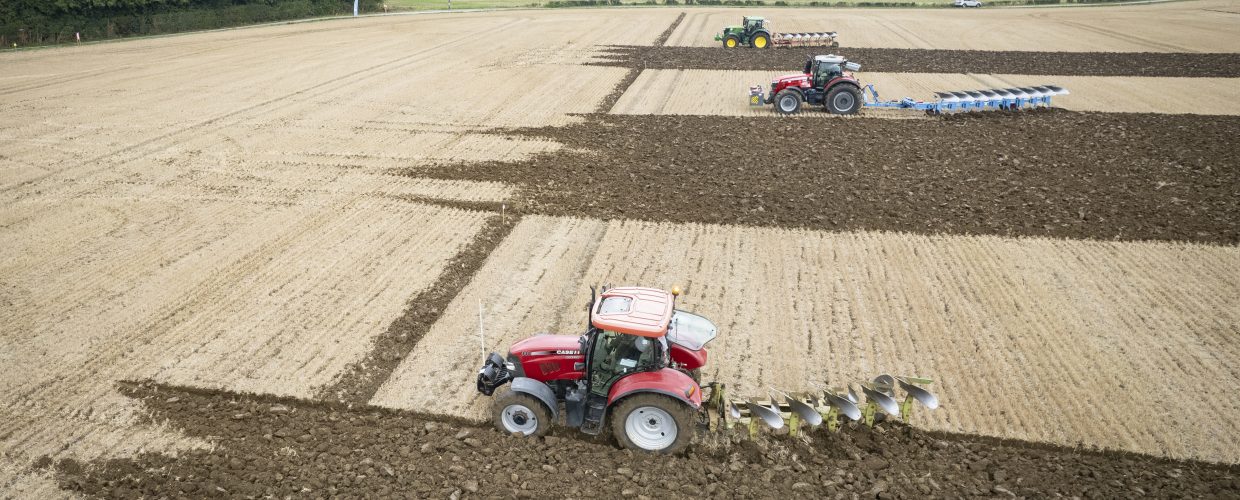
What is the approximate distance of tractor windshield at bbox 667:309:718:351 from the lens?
855 cm

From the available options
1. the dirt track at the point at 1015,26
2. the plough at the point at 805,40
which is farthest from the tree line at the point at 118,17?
the plough at the point at 805,40

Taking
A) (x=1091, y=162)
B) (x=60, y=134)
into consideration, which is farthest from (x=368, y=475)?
(x=60, y=134)

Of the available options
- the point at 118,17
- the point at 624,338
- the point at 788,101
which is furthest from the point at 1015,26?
the point at 118,17

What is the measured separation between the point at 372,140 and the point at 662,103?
9.46 metres

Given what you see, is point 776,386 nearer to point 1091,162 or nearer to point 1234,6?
point 1091,162

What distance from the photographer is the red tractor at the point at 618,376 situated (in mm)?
7879

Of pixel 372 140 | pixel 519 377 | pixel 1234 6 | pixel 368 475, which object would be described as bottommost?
pixel 368 475

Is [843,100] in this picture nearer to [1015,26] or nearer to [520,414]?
[520,414]

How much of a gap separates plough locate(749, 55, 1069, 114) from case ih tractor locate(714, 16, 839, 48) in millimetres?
14820

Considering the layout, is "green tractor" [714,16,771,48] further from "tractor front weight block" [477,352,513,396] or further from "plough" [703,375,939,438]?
"tractor front weight block" [477,352,513,396]

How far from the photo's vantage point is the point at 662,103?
26.2 meters

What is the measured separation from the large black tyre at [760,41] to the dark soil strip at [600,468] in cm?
3230

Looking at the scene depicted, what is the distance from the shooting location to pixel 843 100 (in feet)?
78.3

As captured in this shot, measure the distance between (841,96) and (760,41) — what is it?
15926 millimetres
